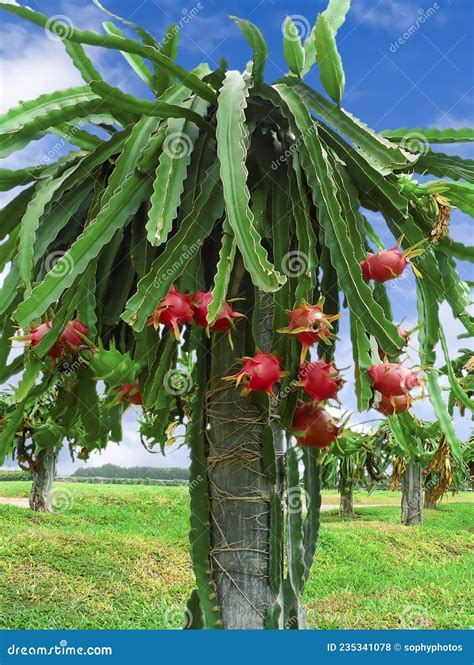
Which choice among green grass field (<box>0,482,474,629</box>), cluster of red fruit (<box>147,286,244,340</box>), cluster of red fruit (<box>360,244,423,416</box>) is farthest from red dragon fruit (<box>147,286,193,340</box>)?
green grass field (<box>0,482,474,629</box>)

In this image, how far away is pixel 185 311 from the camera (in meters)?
1.36

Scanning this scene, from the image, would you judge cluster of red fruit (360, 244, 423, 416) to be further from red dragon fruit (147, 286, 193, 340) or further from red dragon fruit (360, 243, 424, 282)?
red dragon fruit (147, 286, 193, 340)

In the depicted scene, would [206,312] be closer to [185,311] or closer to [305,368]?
[185,311]

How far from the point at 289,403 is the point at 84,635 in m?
0.89

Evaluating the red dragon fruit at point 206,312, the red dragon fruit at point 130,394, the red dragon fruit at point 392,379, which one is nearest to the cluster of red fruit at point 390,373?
the red dragon fruit at point 392,379

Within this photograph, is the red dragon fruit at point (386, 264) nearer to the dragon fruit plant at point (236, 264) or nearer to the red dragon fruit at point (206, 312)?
the dragon fruit plant at point (236, 264)

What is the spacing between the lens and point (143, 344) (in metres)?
1.58

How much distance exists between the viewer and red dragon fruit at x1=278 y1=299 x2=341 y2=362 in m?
1.31

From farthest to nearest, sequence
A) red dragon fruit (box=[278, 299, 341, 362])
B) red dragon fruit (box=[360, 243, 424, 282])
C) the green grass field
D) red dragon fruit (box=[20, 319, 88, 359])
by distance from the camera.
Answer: the green grass field, red dragon fruit (box=[20, 319, 88, 359]), red dragon fruit (box=[360, 243, 424, 282]), red dragon fruit (box=[278, 299, 341, 362])

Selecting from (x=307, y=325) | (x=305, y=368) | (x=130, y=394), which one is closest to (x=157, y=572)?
(x=130, y=394)

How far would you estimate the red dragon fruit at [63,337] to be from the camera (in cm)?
153

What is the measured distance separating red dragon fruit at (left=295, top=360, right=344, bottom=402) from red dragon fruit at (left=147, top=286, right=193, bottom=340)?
285mm

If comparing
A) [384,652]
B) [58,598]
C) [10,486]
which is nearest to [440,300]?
[384,652]

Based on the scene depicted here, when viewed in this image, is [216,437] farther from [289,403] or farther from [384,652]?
[384,652]
